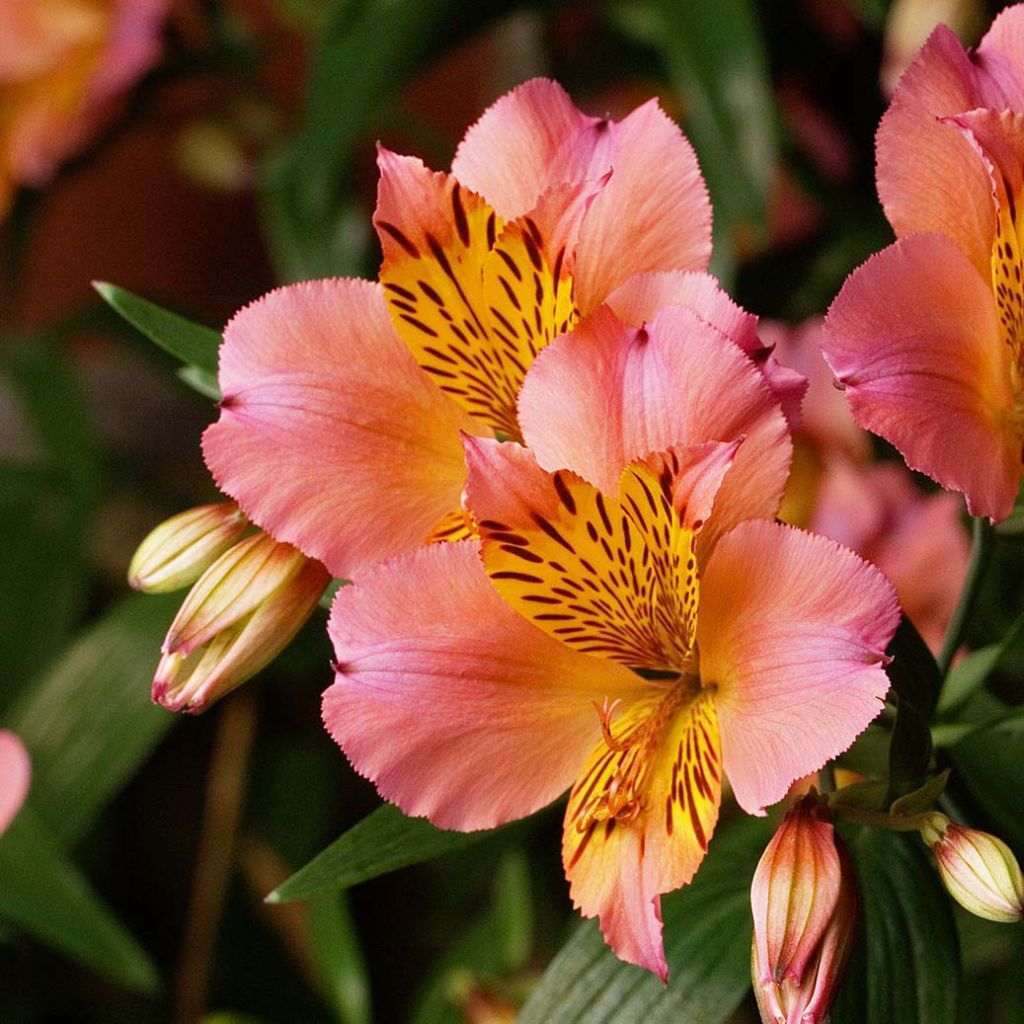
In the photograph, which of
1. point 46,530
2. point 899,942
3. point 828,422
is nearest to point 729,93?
point 828,422

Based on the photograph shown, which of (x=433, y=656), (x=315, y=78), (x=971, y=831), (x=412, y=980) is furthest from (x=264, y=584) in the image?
(x=412, y=980)

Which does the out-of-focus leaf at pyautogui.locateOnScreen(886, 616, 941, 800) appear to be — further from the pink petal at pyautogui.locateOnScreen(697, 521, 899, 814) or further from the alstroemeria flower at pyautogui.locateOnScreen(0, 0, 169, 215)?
the alstroemeria flower at pyautogui.locateOnScreen(0, 0, 169, 215)

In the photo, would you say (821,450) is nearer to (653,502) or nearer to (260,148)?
(653,502)

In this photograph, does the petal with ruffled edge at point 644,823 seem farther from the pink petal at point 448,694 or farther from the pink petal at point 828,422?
the pink petal at point 828,422

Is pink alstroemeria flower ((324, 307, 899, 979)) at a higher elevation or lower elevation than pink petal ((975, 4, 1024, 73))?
lower

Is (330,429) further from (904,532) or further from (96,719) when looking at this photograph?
(96,719)

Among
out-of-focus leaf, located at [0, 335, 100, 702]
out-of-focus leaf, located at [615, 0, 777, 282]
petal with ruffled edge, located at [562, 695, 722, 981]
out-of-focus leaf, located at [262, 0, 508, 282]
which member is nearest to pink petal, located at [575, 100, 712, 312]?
petal with ruffled edge, located at [562, 695, 722, 981]
